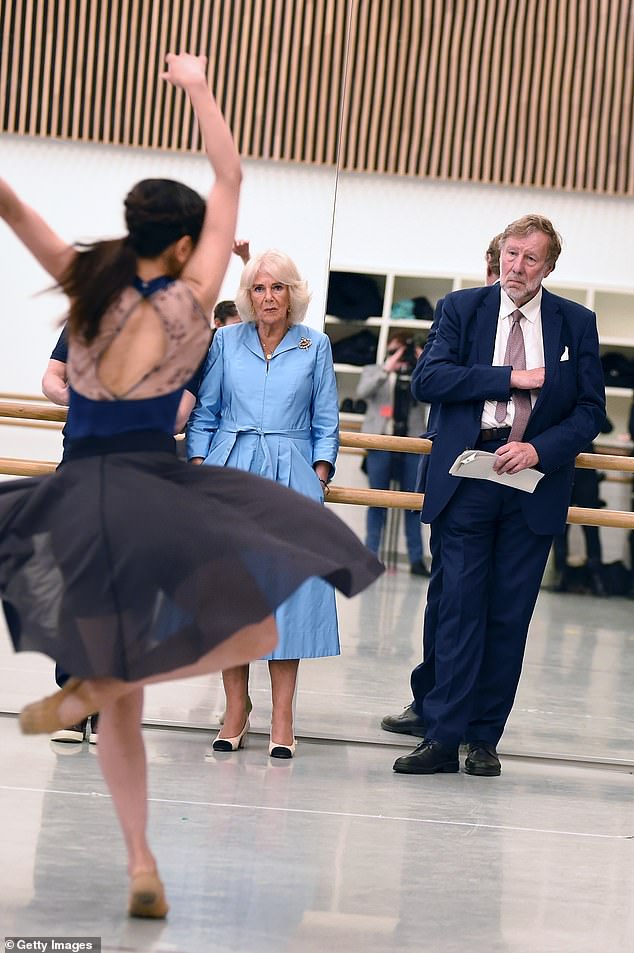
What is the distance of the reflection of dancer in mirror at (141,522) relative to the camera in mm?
2141

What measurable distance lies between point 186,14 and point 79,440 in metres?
5.88

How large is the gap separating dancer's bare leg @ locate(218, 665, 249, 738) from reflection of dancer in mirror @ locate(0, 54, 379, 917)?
139cm

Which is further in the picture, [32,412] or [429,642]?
[429,642]

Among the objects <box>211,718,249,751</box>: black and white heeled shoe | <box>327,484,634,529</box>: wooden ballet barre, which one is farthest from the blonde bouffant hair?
<box>211,718,249,751</box>: black and white heeled shoe

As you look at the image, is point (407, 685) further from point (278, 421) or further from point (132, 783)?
A: point (132, 783)

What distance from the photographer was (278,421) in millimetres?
3715

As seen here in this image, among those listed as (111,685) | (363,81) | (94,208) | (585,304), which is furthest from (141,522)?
(363,81)

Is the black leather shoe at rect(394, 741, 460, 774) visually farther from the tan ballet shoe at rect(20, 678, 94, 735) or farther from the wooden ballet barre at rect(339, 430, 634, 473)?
the tan ballet shoe at rect(20, 678, 94, 735)

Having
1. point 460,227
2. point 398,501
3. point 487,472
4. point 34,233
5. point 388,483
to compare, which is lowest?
point 388,483

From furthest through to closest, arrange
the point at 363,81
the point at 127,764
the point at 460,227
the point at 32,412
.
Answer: the point at 363,81
the point at 460,227
the point at 32,412
the point at 127,764

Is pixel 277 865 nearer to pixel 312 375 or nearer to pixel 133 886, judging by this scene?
pixel 133 886

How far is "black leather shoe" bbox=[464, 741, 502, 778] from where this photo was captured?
12.1 ft

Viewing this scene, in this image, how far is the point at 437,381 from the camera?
361 cm

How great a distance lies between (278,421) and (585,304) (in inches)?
53.1
